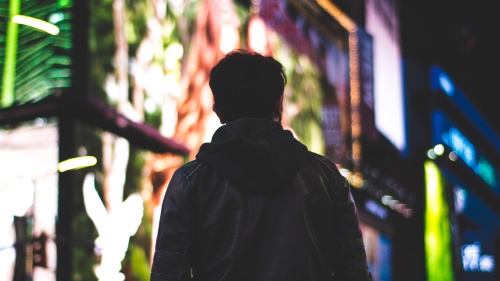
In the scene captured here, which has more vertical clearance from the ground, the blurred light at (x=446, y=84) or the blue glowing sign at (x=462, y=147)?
the blurred light at (x=446, y=84)

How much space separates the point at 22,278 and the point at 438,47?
54.8ft

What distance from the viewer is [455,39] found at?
19.9 metres

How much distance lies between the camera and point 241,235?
2156 mm

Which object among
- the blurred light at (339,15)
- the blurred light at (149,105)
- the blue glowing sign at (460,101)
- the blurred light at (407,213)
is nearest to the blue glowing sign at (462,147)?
the blue glowing sign at (460,101)

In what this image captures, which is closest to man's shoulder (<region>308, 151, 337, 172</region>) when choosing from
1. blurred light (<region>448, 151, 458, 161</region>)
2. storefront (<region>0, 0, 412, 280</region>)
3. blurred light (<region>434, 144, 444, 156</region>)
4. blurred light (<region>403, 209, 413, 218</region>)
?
storefront (<region>0, 0, 412, 280</region>)

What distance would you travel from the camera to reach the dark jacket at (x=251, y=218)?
A: 2.14 m

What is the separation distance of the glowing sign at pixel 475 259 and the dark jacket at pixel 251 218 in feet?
53.0

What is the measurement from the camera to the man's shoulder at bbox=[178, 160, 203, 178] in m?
2.22

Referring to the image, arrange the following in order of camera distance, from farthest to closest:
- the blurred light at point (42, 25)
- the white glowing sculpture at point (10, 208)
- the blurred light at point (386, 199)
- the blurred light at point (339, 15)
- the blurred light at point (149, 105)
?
the blurred light at point (386, 199) < the blurred light at point (339, 15) < the blurred light at point (149, 105) < the blurred light at point (42, 25) < the white glowing sculpture at point (10, 208)

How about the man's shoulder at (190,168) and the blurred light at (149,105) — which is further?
the blurred light at (149,105)

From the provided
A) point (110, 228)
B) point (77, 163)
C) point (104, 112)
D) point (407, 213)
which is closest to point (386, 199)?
point (407, 213)

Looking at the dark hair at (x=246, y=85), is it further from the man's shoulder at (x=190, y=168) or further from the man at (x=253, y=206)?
the man's shoulder at (x=190, y=168)

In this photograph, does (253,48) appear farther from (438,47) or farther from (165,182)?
(438,47)

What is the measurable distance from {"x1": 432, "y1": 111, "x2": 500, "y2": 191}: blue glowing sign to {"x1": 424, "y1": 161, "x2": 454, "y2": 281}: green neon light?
743 mm
